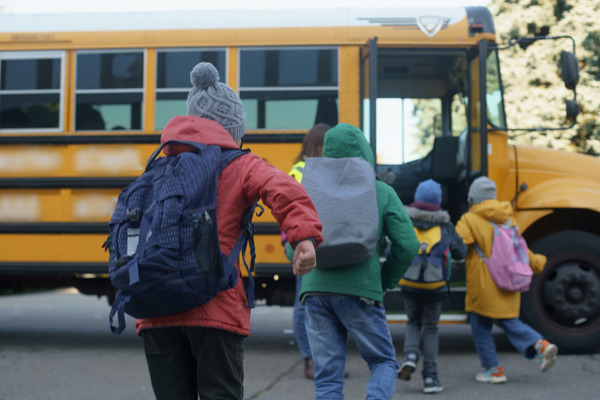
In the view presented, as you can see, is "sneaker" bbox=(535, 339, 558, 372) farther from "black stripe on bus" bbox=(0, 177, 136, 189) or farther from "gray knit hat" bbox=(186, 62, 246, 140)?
"black stripe on bus" bbox=(0, 177, 136, 189)

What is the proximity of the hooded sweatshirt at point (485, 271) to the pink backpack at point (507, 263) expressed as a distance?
0.12ft

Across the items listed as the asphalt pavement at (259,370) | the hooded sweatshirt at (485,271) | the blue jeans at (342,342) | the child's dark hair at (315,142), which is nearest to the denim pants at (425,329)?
the asphalt pavement at (259,370)

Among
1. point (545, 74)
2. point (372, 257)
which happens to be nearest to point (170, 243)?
point (372, 257)

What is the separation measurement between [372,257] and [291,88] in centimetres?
317

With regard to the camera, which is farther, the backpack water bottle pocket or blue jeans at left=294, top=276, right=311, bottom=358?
blue jeans at left=294, top=276, right=311, bottom=358

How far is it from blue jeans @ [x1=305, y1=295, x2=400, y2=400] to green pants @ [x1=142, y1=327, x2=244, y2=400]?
101 cm

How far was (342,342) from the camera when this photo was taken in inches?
133

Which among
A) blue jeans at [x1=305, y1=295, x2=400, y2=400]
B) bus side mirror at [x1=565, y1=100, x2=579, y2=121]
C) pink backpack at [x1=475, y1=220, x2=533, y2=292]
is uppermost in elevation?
bus side mirror at [x1=565, y1=100, x2=579, y2=121]

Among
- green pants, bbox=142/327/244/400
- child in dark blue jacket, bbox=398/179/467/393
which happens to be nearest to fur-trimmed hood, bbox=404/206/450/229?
child in dark blue jacket, bbox=398/179/467/393

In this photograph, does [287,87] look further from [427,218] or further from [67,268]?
[67,268]

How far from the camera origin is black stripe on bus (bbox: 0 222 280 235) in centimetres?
632

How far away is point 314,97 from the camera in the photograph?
630 centimetres

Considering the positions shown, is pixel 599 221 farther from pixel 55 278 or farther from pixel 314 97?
pixel 55 278

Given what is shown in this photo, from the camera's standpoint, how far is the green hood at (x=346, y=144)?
349cm
